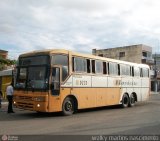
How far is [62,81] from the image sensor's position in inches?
667

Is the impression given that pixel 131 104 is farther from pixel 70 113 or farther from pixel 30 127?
pixel 30 127

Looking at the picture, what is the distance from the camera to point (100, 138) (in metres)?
10.3

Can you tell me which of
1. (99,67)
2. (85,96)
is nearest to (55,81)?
(85,96)

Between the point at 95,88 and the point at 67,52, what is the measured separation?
3.41 metres

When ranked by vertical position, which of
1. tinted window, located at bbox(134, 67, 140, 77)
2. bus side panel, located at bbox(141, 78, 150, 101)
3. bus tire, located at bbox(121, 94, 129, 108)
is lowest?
bus tire, located at bbox(121, 94, 129, 108)

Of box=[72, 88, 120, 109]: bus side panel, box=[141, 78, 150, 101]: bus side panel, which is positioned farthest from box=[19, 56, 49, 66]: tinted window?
box=[141, 78, 150, 101]: bus side panel

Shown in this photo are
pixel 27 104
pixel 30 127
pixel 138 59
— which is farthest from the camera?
pixel 138 59

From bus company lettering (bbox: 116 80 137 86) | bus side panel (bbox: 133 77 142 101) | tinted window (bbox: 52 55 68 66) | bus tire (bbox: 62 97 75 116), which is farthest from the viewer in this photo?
bus side panel (bbox: 133 77 142 101)

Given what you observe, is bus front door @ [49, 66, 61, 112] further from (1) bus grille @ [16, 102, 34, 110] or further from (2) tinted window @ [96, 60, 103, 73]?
(2) tinted window @ [96, 60, 103, 73]

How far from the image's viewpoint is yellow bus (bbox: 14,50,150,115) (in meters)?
16.2

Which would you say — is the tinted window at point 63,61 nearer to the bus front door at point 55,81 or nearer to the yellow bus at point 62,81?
the yellow bus at point 62,81

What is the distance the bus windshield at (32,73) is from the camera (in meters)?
16.2

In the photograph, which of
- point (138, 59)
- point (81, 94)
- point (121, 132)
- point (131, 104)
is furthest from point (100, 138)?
point (138, 59)

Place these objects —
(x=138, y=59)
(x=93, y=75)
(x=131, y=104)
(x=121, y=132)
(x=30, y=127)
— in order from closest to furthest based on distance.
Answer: (x=121, y=132) → (x=30, y=127) → (x=93, y=75) → (x=131, y=104) → (x=138, y=59)
